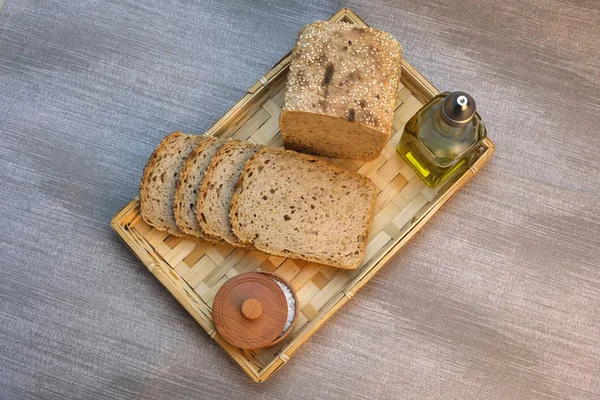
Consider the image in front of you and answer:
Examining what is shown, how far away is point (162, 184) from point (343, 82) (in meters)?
0.63

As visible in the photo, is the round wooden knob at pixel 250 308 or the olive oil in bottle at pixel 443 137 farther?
the round wooden knob at pixel 250 308

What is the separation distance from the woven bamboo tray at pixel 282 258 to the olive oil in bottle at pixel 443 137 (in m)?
0.06

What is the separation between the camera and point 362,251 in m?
1.78

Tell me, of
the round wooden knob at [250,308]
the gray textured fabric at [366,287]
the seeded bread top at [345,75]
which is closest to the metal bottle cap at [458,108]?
the seeded bread top at [345,75]

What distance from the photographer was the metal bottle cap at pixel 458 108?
4.92 ft

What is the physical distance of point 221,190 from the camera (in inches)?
70.6

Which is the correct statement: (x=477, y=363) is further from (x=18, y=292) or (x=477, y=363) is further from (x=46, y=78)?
(x=46, y=78)

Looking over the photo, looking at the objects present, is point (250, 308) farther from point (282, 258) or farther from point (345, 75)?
point (345, 75)

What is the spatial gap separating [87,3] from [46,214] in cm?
74

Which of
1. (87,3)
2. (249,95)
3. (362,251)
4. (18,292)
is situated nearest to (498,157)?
(362,251)

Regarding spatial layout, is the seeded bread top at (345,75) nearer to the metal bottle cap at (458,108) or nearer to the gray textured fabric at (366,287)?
the metal bottle cap at (458,108)

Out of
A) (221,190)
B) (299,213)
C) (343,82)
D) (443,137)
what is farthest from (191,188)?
(443,137)

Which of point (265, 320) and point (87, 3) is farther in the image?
point (87, 3)

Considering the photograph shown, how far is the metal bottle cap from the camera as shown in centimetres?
150
